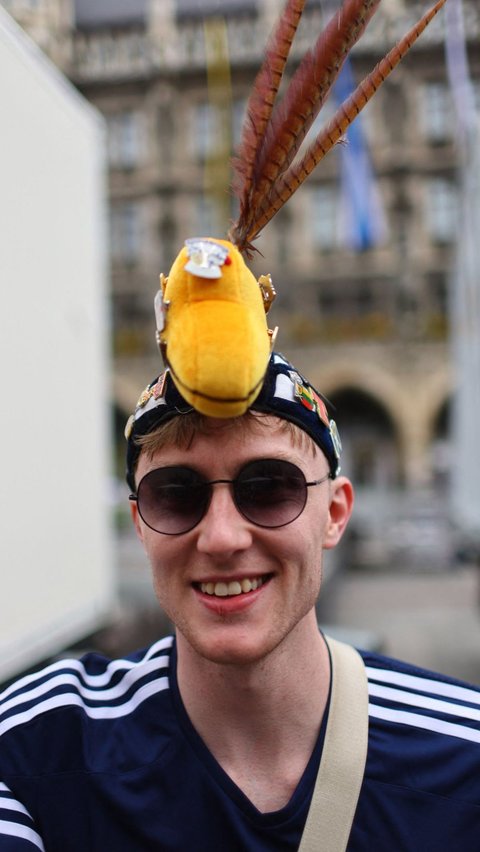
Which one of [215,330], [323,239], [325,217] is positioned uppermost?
[325,217]

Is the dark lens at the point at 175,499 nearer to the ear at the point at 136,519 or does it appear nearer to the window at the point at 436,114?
the ear at the point at 136,519

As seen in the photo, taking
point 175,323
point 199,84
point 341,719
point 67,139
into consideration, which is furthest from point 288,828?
point 199,84

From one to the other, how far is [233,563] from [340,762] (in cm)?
45

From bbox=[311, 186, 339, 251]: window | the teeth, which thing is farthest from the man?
bbox=[311, 186, 339, 251]: window

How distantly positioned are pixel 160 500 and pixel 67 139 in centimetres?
353

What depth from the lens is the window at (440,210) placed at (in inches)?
1193

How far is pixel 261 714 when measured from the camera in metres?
1.62

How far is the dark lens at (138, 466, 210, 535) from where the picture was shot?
154 centimetres

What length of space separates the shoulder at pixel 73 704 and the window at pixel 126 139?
31606 mm

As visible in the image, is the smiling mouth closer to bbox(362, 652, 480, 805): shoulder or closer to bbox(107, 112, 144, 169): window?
bbox(362, 652, 480, 805): shoulder

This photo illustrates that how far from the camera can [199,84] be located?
97.5ft

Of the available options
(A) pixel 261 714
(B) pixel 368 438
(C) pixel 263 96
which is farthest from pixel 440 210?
(A) pixel 261 714

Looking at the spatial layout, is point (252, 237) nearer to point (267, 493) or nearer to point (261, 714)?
point (267, 493)

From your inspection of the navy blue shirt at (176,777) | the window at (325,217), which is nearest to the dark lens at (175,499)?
the navy blue shirt at (176,777)
